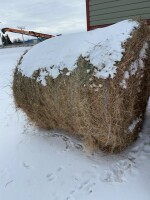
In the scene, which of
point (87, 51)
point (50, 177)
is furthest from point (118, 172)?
point (87, 51)

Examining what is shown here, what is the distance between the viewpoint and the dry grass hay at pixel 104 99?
12.5ft

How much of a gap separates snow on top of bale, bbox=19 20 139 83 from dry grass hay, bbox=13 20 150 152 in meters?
0.08

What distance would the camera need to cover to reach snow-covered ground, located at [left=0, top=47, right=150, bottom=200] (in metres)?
3.73

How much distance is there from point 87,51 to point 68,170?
1.52 m

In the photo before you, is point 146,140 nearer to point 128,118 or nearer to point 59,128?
point 128,118

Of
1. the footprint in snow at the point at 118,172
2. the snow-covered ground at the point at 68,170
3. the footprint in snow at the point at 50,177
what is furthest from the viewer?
the footprint in snow at the point at 50,177

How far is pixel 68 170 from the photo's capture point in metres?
4.26

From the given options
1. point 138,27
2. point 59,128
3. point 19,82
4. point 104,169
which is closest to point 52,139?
point 59,128

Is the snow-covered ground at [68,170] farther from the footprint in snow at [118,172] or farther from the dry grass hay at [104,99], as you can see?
the dry grass hay at [104,99]

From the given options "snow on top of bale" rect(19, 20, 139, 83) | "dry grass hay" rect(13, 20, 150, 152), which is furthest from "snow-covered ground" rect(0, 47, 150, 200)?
"snow on top of bale" rect(19, 20, 139, 83)

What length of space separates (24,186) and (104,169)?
3.40ft

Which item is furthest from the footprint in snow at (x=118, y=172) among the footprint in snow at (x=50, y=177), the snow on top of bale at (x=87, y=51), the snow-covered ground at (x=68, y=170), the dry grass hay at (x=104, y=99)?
the snow on top of bale at (x=87, y=51)

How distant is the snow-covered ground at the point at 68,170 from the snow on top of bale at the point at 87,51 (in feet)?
3.58

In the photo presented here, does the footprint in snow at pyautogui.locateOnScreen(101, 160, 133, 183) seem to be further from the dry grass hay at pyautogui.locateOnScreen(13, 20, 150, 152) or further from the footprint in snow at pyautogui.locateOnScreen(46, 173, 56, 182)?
the footprint in snow at pyautogui.locateOnScreen(46, 173, 56, 182)
